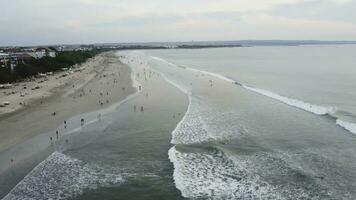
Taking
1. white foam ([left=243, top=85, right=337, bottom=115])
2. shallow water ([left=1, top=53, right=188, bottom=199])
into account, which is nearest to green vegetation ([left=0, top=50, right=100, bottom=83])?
shallow water ([left=1, top=53, right=188, bottom=199])

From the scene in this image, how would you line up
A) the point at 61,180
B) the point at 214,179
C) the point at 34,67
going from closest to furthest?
the point at 214,179
the point at 61,180
the point at 34,67

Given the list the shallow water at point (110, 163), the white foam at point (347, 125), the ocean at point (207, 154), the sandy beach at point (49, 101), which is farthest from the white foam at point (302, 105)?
the sandy beach at point (49, 101)

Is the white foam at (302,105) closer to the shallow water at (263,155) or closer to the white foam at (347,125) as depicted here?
the shallow water at (263,155)

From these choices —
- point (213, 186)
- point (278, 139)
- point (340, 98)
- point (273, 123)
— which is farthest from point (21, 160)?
point (340, 98)

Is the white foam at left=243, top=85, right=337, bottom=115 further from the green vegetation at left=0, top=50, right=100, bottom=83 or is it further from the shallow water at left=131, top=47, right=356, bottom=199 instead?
the green vegetation at left=0, top=50, right=100, bottom=83

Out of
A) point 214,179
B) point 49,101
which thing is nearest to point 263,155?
point 214,179

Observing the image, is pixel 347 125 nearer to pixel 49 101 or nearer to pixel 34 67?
pixel 49 101
